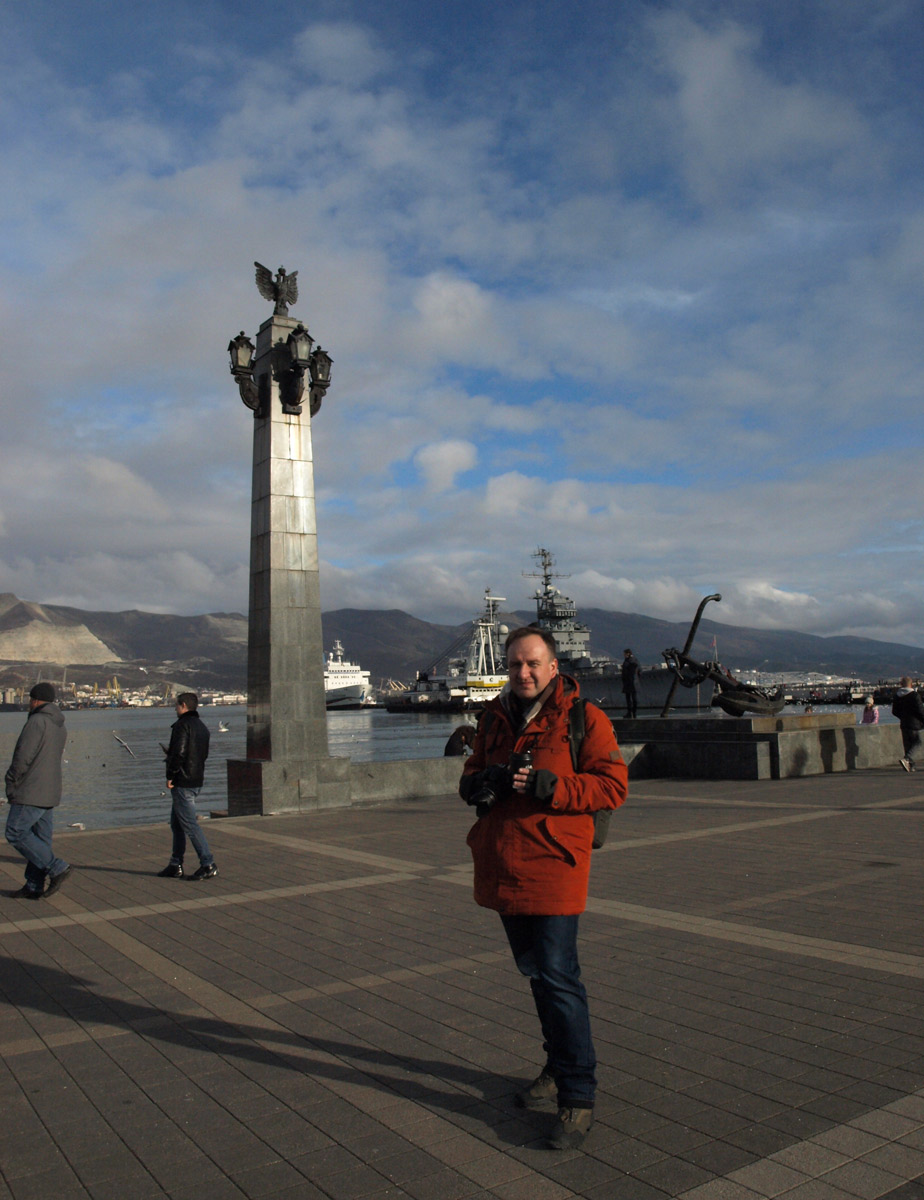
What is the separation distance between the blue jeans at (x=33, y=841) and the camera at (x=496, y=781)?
5523mm

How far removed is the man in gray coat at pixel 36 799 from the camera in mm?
7863

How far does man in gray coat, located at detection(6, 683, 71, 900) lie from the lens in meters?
7.86

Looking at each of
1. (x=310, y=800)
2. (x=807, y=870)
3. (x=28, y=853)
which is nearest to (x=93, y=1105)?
(x=28, y=853)

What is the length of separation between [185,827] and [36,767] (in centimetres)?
132

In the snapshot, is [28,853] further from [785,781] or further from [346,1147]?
[785,781]

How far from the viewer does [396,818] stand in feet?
41.4

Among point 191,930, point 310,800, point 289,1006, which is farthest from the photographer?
point 310,800

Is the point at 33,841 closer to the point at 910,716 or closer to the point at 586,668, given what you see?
the point at 910,716

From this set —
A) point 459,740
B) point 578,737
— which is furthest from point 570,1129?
point 459,740

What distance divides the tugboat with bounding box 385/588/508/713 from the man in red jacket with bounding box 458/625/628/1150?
116m

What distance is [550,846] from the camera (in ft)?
11.5

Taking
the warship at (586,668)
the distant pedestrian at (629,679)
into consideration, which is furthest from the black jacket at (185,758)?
the warship at (586,668)

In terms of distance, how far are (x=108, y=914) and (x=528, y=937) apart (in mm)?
4764

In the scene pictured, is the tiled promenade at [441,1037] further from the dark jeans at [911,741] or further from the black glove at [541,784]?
the dark jeans at [911,741]
